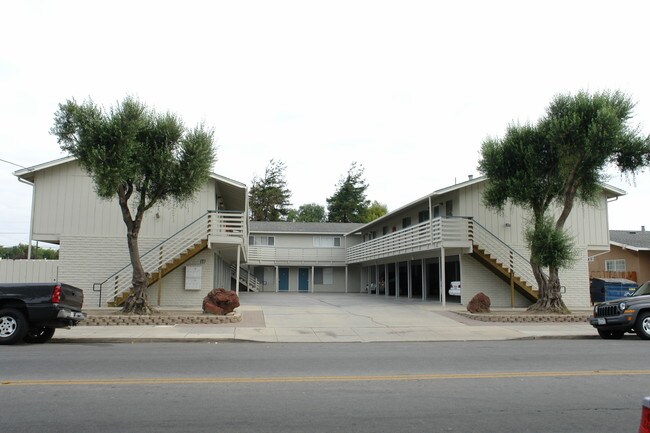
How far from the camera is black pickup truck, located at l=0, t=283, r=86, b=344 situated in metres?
11.9

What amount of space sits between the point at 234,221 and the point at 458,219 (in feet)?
31.7

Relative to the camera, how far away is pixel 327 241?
142ft

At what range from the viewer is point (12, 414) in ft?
19.3

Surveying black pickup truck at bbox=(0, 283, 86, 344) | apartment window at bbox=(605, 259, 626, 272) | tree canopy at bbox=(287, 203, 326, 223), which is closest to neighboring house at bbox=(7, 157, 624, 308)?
black pickup truck at bbox=(0, 283, 86, 344)

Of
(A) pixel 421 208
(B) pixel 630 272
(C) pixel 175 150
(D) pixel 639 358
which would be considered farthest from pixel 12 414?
(B) pixel 630 272

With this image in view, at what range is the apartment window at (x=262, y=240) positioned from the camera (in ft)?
139

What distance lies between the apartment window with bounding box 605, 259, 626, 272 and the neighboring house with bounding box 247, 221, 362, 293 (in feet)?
60.5

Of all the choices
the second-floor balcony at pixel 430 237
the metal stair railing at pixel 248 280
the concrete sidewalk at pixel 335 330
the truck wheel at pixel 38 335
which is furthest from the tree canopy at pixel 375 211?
the truck wheel at pixel 38 335

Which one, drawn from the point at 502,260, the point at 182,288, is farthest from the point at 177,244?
the point at 502,260

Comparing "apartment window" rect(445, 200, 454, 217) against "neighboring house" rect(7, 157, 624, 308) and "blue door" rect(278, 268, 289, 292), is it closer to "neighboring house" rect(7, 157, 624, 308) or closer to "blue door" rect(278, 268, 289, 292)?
"neighboring house" rect(7, 157, 624, 308)

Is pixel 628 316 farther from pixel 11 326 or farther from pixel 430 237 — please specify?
pixel 11 326

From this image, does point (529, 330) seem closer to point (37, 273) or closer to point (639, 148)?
point (639, 148)

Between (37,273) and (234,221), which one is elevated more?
(234,221)

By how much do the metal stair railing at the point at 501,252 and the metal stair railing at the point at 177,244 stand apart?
1034cm
